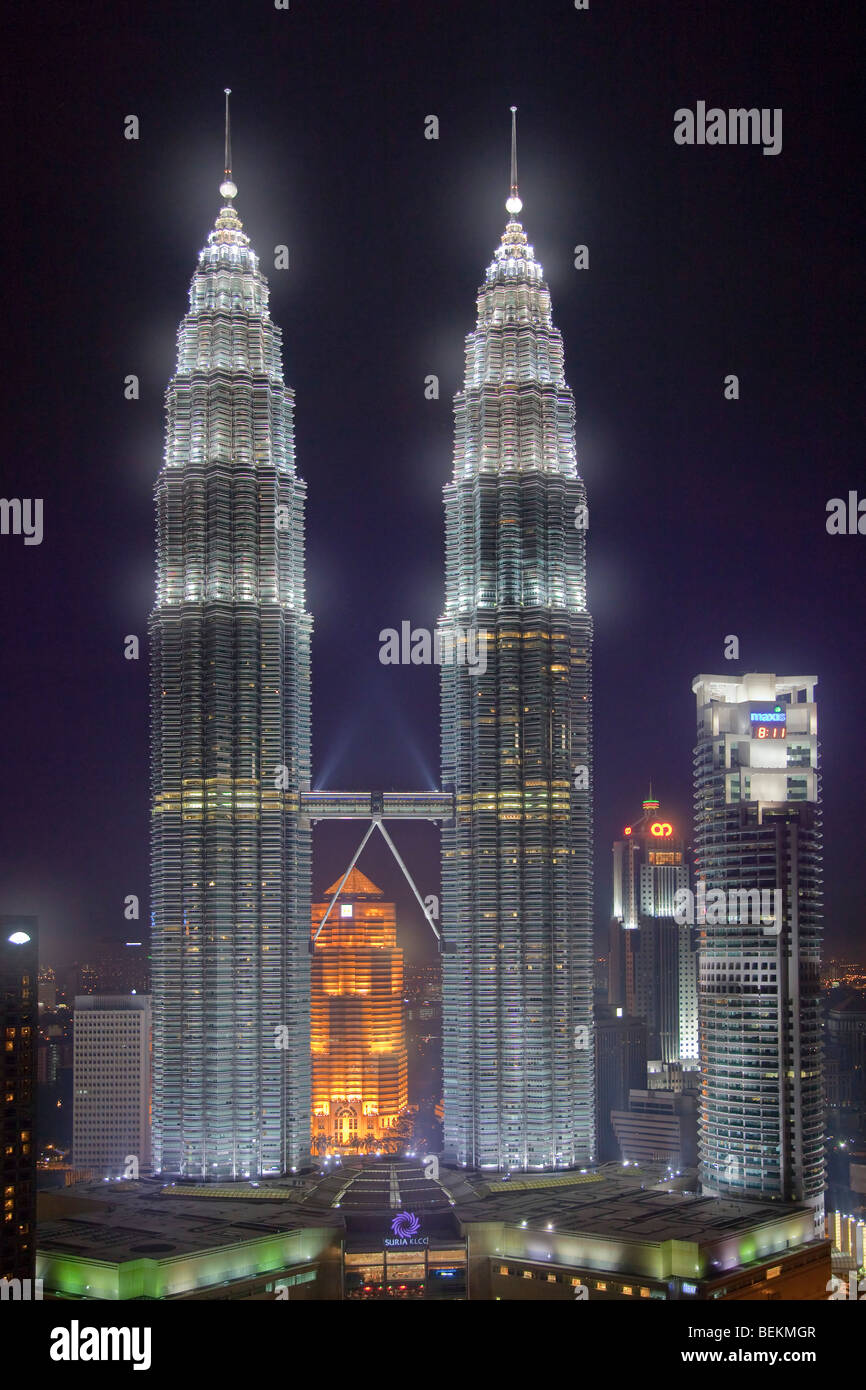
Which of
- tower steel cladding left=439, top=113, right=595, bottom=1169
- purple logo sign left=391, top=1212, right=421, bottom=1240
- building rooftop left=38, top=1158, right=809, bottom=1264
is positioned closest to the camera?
building rooftop left=38, top=1158, right=809, bottom=1264

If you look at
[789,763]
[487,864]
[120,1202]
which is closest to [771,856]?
[789,763]

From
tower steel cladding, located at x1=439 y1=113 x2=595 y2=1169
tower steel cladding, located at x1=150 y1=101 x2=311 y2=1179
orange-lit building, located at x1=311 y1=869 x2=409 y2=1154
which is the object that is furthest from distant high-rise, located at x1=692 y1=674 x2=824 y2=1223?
orange-lit building, located at x1=311 y1=869 x2=409 y2=1154

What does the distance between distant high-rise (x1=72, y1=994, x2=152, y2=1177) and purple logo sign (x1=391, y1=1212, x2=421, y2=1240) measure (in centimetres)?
2243

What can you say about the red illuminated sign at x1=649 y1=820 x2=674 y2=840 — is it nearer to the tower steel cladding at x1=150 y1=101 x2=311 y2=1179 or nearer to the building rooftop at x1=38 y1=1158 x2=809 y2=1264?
the building rooftop at x1=38 y1=1158 x2=809 y2=1264

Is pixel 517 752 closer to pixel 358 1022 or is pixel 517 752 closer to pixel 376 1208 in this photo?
pixel 376 1208

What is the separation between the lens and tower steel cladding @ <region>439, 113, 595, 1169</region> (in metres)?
44.6

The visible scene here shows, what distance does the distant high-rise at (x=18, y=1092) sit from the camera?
84.6 feet

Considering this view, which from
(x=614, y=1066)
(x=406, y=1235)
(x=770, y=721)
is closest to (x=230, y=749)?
(x=406, y=1235)

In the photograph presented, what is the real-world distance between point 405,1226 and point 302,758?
14.8m

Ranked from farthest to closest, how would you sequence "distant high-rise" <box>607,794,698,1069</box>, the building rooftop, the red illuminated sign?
the red illuminated sign, "distant high-rise" <box>607,794,698,1069</box>, the building rooftop

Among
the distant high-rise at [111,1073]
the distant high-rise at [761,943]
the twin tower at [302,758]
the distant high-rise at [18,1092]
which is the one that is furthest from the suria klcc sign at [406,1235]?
the distant high-rise at [111,1073]

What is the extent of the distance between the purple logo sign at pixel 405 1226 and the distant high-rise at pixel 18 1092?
1200 centimetres

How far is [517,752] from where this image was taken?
45.8 meters
